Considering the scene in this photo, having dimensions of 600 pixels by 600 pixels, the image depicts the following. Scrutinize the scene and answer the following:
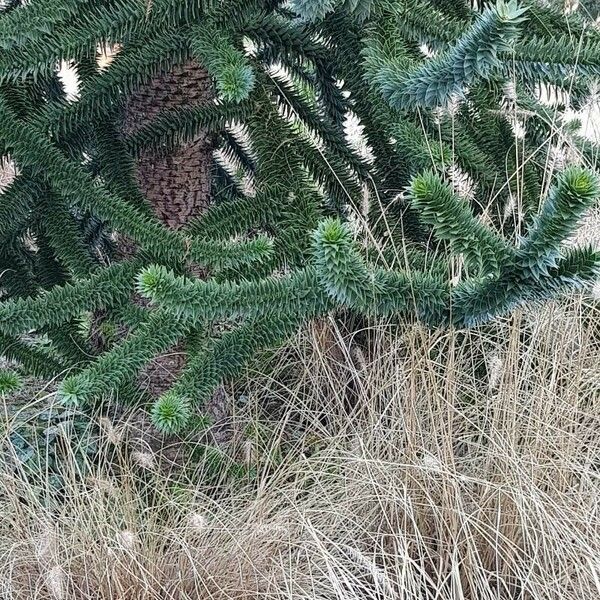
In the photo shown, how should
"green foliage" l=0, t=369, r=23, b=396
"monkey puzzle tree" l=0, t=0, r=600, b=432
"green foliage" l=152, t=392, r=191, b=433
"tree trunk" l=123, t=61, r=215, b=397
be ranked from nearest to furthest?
"monkey puzzle tree" l=0, t=0, r=600, b=432
"green foliage" l=152, t=392, r=191, b=433
"green foliage" l=0, t=369, r=23, b=396
"tree trunk" l=123, t=61, r=215, b=397

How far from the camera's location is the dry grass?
157cm

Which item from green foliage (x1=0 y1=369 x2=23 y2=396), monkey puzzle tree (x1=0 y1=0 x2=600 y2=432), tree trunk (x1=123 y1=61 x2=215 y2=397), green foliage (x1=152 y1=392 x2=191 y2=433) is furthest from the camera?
tree trunk (x1=123 y1=61 x2=215 y2=397)

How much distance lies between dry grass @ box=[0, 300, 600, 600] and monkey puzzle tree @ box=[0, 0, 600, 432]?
271mm

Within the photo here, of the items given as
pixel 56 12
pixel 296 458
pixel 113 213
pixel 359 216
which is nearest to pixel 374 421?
pixel 296 458

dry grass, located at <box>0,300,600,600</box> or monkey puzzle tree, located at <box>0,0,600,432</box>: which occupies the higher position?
monkey puzzle tree, located at <box>0,0,600,432</box>

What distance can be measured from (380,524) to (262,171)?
73 centimetres

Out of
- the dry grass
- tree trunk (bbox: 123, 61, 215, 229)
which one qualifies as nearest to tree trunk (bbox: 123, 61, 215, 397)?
tree trunk (bbox: 123, 61, 215, 229)

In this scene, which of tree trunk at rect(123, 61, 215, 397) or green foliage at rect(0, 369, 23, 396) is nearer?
green foliage at rect(0, 369, 23, 396)

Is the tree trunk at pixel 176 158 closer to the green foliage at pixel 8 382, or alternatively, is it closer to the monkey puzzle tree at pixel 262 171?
the monkey puzzle tree at pixel 262 171

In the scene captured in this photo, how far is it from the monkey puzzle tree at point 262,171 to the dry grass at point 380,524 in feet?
0.89

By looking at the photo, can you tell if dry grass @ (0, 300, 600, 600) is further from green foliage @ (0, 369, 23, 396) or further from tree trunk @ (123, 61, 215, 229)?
tree trunk @ (123, 61, 215, 229)

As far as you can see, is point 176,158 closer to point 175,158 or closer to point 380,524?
point 175,158

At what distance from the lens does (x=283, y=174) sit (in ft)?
5.40

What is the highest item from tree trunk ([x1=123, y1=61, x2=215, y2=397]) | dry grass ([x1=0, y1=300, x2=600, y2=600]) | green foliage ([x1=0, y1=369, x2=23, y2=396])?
tree trunk ([x1=123, y1=61, x2=215, y2=397])
